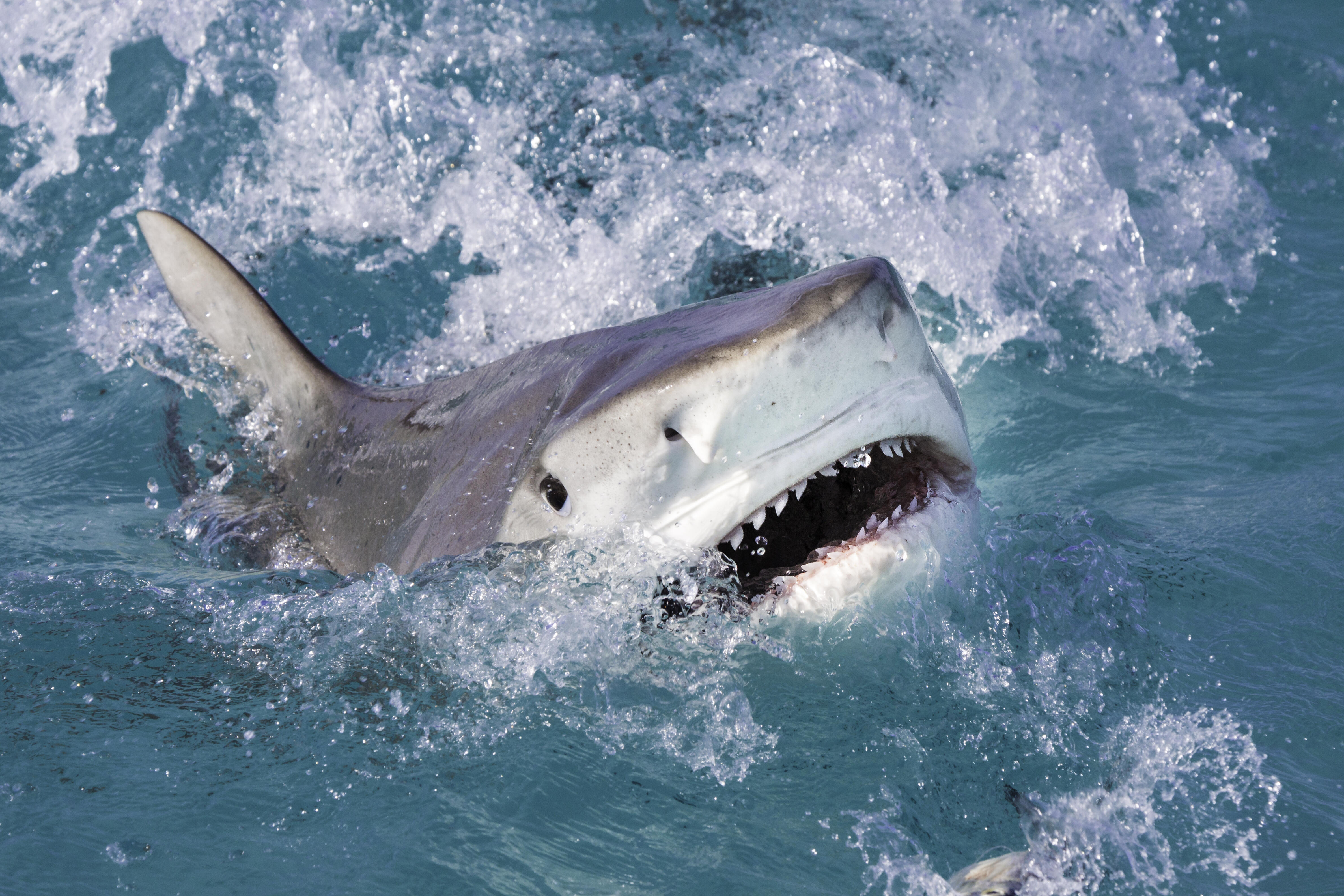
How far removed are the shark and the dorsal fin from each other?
1.19 ft

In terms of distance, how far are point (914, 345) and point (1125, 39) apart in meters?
3.92

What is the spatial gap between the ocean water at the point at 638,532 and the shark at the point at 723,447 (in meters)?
0.08

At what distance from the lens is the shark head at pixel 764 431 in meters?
1.47

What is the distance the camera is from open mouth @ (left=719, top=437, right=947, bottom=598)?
1.70 metres

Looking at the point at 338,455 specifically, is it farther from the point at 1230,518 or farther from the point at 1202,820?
the point at 1230,518

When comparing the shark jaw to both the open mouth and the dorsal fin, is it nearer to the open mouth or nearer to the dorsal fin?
the open mouth

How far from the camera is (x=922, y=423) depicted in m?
1.64

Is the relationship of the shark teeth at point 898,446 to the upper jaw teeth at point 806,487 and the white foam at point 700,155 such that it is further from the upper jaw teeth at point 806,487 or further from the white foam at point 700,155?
the white foam at point 700,155

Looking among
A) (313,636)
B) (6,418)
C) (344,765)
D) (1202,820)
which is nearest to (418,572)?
(313,636)

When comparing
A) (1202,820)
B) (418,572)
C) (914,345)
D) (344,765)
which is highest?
(914,345)

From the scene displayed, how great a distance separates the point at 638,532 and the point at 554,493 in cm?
17

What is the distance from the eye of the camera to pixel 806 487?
1677 millimetres

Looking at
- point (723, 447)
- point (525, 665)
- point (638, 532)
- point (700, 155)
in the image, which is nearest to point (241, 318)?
point (525, 665)

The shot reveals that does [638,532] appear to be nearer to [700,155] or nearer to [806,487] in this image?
[806,487]
